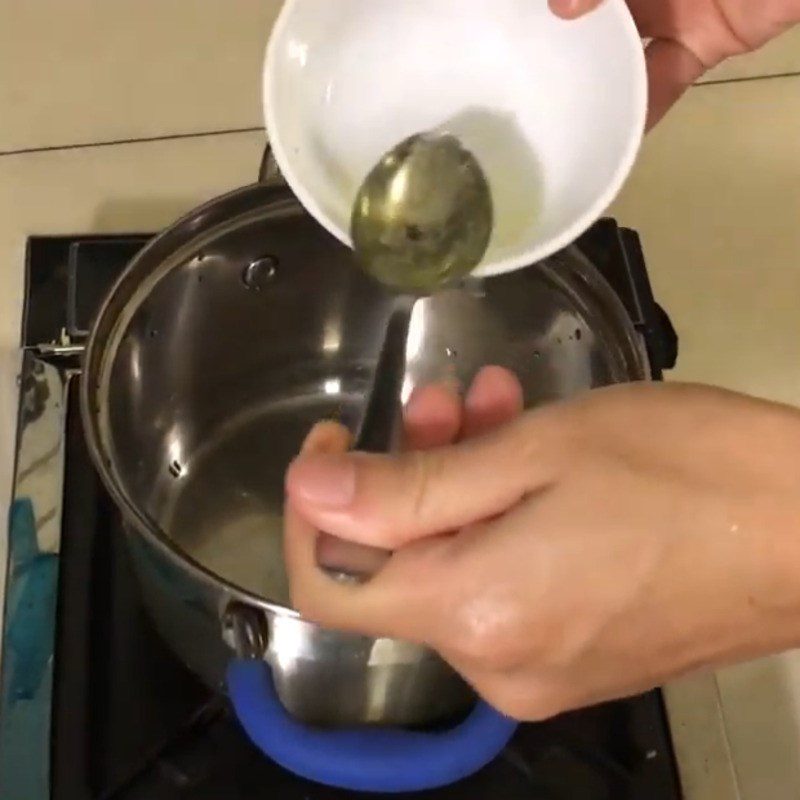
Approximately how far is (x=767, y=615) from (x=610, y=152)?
0.61 feet

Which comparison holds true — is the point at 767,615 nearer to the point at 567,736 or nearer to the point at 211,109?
the point at 567,736

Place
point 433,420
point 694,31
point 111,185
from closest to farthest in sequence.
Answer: point 433,420, point 694,31, point 111,185


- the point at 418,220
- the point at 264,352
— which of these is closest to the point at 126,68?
the point at 264,352

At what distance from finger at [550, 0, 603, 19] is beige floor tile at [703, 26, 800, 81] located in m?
0.35

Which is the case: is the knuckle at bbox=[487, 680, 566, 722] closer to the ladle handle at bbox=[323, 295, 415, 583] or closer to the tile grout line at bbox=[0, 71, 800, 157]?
the ladle handle at bbox=[323, 295, 415, 583]

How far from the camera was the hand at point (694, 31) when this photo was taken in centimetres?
54

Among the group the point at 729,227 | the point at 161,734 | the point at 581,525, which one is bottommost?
the point at 161,734

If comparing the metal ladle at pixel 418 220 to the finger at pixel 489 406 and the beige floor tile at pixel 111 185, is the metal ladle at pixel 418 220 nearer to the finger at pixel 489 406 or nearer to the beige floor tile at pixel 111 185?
the finger at pixel 489 406

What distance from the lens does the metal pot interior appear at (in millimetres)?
529

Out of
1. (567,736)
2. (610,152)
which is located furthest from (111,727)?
(610,152)

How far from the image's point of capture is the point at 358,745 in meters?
0.45

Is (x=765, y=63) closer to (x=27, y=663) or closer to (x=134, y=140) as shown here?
(x=134, y=140)

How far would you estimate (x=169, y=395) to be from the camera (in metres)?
0.58

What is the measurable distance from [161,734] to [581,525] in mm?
253
